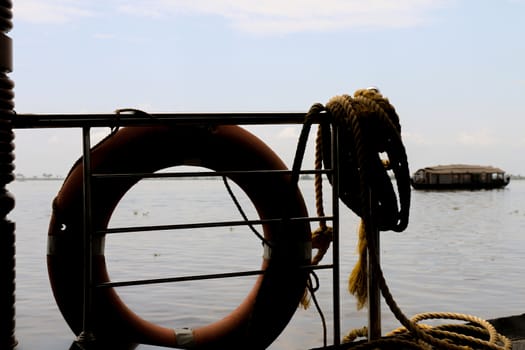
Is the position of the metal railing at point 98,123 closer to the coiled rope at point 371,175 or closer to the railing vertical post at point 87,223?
the railing vertical post at point 87,223

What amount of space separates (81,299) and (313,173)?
90 cm

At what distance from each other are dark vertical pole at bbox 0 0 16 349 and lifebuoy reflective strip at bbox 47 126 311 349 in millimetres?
375

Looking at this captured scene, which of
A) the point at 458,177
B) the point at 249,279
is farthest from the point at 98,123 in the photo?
the point at 458,177

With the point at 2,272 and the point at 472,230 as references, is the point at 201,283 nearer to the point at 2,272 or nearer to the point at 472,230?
the point at 2,272

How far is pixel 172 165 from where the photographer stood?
93.9 inches

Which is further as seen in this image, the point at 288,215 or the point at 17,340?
the point at 288,215

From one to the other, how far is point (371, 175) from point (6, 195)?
44.6 inches

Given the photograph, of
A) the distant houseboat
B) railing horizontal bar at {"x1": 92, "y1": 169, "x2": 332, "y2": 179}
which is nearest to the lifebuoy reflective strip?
railing horizontal bar at {"x1": 92, "y1": 169, "x2": 332, "y2": 179}

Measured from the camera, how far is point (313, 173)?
7.57 ft

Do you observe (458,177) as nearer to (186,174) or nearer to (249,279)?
(249,279)

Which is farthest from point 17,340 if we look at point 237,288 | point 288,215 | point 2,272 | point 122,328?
point 237,288

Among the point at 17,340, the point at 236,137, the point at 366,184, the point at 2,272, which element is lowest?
the point at 17,340

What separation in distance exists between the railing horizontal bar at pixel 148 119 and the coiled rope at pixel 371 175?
11 centimetres

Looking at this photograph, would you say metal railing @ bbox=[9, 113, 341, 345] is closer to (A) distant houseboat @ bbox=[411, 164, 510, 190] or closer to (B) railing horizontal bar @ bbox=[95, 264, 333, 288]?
(B) railing horizontal bar @ bbox=[95, 264, 333, 288]
